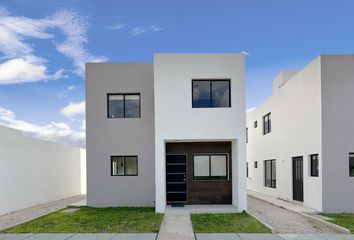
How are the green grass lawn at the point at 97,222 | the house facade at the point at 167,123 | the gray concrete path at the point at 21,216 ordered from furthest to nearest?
the house facade at the point at 167,123
the gray concrete path at the point at 21,216
the green grass lawn at the point at 97,222

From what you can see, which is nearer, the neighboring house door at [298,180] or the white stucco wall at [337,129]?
the white stucco wall at [337,129]

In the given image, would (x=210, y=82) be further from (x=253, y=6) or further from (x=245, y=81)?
(x=253, y=6)

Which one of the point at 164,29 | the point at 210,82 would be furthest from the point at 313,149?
the point at 164,29

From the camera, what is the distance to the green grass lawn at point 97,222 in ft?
31.8

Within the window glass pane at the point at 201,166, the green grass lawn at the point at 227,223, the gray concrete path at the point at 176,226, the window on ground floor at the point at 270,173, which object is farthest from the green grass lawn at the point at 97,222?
the window on ground floor at the point at 270,173

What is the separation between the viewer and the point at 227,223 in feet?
34.5

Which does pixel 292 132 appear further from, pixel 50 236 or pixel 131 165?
pixel 50 236

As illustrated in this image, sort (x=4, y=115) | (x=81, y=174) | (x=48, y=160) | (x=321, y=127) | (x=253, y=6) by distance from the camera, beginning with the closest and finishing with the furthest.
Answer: (x=321, y=127) → (x=253, y=6) → (x=4, y=115) → (x=48, y=160) → (x=81, y=174)

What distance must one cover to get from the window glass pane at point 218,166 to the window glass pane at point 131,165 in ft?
11.2

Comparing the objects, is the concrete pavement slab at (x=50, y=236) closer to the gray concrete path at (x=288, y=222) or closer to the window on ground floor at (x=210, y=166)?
the gray concrete path at (x=288, y=222)

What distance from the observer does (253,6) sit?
46.0 feet

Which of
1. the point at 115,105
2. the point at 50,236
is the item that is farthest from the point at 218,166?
the point at 50,236

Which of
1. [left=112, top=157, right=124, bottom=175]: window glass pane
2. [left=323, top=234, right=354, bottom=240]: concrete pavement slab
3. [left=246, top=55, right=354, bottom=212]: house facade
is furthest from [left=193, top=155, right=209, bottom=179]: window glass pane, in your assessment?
[left=323, top=234, right=354, bottom=240]: concrete pavement slab

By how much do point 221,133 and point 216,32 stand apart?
5.05 m
